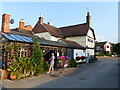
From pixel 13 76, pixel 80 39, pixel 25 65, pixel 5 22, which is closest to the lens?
pixel 13 76

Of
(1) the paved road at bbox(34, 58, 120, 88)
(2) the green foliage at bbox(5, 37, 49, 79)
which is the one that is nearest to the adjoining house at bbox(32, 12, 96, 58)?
(1) the paved road at bbox(34, 58, 120, 88)

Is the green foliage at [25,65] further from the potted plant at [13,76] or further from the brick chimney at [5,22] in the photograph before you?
the brick chimney at [5,22]

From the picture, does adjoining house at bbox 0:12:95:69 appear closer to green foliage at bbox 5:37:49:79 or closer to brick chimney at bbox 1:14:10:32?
brick chimney at bbox 1:14:10:32

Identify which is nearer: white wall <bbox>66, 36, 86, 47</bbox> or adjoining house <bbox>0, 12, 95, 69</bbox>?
adjoining house <bbox>0, 12, 95, 69</bbox>

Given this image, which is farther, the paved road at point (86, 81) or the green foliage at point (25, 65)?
the green foliage at point (25, 65)

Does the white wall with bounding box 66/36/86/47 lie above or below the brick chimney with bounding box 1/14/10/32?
below

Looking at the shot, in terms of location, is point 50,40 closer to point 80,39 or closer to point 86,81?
point 80,39

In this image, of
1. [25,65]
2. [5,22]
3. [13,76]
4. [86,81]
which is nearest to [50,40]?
[5,22]

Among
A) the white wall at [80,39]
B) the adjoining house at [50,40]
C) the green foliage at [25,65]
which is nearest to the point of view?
the green foliage at [25,65]

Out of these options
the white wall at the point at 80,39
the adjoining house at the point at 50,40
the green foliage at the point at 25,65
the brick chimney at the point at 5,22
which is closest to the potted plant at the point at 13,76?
the green foliage at the point at 25,65

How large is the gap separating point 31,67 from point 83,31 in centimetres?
1669

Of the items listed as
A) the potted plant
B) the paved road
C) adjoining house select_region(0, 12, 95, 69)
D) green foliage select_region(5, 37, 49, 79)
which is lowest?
the paved road

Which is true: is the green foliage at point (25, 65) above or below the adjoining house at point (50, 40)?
below

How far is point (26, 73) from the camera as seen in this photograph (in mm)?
9680
